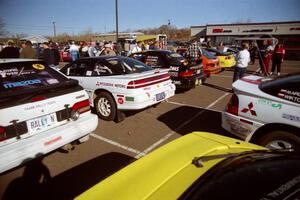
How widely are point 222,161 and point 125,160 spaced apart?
7.14ft

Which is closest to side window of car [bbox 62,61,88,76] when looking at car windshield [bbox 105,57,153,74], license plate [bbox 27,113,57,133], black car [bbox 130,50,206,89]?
car windshield [bbox 105,57,153,74]

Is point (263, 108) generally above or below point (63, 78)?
below

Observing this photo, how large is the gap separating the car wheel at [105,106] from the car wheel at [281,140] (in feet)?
9.98

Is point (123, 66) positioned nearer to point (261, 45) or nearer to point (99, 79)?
point (99, 79)

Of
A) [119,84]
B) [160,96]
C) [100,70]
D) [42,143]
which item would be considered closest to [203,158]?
[42,143]

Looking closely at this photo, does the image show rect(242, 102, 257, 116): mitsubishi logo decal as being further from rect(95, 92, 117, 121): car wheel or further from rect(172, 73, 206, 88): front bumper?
rect(172, 73, 206, 88): front bumper

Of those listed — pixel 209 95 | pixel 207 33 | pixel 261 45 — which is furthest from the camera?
pixel 207 33

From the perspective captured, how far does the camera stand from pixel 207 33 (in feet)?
137

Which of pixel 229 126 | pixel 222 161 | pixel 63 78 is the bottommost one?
pixel 229 126

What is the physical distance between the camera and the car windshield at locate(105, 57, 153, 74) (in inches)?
203

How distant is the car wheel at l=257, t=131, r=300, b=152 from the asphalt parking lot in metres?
1.40

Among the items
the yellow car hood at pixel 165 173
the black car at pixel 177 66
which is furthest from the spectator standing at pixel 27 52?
the yellow car hood at pixel 165 173

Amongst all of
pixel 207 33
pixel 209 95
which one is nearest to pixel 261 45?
pixel 209 95

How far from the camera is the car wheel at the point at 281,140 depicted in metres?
2.84
